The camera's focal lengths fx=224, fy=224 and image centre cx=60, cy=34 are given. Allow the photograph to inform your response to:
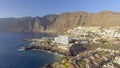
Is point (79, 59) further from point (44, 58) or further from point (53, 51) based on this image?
point (53, 51)

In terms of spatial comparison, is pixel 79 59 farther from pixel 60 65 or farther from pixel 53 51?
pixel 53 51

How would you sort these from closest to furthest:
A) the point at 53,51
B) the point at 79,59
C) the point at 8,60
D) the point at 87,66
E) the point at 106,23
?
the point at 87,66 < the point at 79,59 < the point at 8,60 < the point at 53,51 < the point at 106,23

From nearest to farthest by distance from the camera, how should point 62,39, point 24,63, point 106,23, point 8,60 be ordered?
1. point 24,63
2. point 8,60
3. point 62,39
4. point 106,23

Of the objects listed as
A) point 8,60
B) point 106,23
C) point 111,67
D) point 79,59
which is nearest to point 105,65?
point 111,67

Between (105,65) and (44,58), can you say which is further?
(44,58)

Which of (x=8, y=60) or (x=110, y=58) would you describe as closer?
(x=110, y=58)

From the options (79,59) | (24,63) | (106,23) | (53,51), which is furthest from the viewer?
(106,23)

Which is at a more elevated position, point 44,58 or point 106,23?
point 106,23

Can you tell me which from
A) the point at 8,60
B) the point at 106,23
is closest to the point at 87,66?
the point at 8,60

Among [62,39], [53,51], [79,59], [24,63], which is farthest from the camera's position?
[62,39]
